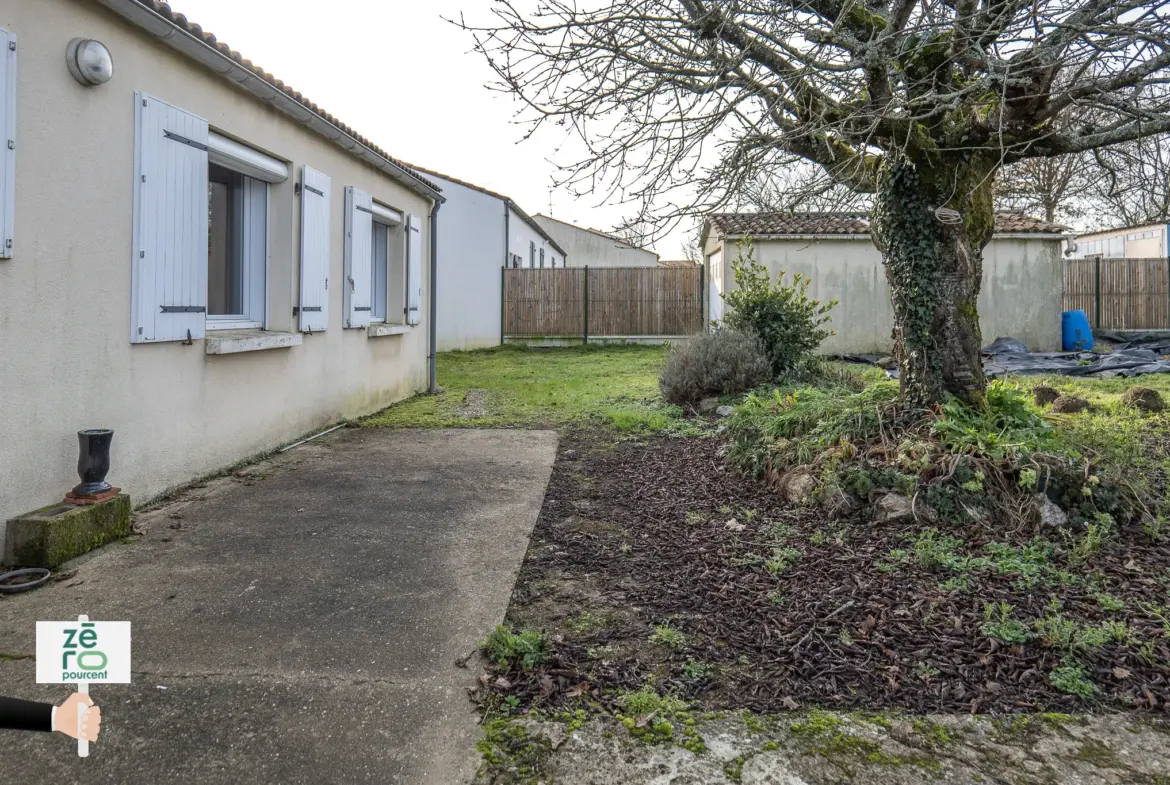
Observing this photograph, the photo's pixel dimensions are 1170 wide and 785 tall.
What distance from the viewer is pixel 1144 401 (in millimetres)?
7656

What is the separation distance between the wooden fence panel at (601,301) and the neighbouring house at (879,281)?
10.4 ft

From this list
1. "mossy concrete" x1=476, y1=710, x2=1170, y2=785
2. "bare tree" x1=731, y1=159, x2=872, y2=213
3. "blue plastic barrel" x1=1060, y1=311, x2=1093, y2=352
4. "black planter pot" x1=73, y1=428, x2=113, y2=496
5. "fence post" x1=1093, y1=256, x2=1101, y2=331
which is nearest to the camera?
"mossy concrete" x1=476, y1=710, x2=1170, y2=785

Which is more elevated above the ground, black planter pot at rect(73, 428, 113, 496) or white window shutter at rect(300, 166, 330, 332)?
white window shutter at rect(300, 166, 330, 332)

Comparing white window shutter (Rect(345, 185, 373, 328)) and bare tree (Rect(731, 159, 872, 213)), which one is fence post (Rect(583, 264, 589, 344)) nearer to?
white window shutter (Rect(345, 185, 373, 328))

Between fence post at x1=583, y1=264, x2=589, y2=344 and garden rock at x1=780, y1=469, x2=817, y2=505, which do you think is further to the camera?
fence post at x1=583, y1=264, x2=589, y2=344

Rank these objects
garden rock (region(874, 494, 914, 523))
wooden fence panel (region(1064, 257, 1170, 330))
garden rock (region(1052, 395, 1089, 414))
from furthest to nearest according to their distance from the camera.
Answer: wooden fence panel (region(1064, 257, 1170, 330)) → garden rock (region(1052, 395, 1089, 414)) → garden rock (region(874, 494, 914, 523))

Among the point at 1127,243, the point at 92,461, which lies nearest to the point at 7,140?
the point at 92,461

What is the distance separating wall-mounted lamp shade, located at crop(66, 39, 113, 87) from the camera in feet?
12.8

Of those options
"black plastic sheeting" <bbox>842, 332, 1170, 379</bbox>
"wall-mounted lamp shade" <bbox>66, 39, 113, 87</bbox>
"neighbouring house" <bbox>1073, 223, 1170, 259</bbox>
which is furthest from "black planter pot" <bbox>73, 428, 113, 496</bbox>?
"neighbouring house" <bbox>1073, 223, 1170, 259</bbox>

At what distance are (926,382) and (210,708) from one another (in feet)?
14.7

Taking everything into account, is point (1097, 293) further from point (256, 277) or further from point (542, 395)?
point (256, 277)

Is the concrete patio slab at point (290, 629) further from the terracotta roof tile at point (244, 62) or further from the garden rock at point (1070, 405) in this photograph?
the garden rock at point (1070, 405)

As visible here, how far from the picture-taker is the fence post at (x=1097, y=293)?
17.7 m

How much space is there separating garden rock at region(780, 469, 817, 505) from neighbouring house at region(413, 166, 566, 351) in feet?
45.8
